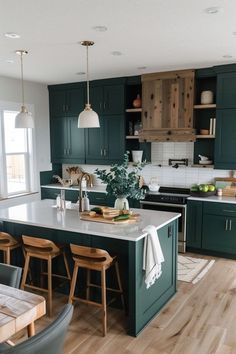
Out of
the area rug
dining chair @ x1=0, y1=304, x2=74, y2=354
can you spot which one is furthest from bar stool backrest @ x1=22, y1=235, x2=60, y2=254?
the area rug

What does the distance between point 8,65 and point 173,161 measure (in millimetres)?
2945

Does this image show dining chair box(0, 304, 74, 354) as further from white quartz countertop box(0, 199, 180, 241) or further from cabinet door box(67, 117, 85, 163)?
cabinet door box(67, 117, 85, 163)

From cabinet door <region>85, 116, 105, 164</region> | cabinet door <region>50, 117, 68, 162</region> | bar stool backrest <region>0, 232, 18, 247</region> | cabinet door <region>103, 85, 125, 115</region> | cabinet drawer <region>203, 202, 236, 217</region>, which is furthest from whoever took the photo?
cabinet door <region>50, 117, 68, 162</region>

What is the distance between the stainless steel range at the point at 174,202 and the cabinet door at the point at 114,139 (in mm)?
952

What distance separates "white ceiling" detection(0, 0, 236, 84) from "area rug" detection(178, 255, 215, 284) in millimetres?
2752

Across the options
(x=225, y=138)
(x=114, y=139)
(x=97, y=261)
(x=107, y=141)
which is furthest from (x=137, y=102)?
(x=97, y=261)

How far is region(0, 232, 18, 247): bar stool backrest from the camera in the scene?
3.34m

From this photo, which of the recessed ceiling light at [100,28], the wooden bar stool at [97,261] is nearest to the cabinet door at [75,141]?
the recessed ceiling light at [100,28]

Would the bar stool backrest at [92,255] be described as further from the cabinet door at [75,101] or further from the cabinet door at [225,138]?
the cabinet door at [75,101]

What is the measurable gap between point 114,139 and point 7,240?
2890 millimetres

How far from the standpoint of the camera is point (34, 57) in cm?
408

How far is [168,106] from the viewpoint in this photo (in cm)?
506

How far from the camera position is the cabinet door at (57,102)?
6.13 m

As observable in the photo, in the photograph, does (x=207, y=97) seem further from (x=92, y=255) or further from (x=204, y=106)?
(x=92, y=255)
